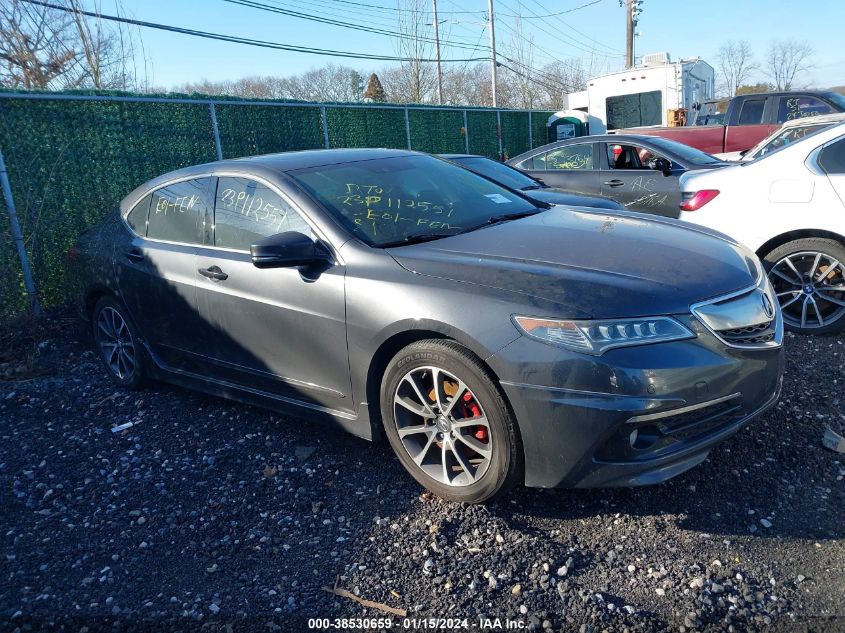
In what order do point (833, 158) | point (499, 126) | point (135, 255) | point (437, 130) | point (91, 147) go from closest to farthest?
point (135, 255), point (833, 158), point (91, 147), point (437, 130), point (499, 126)

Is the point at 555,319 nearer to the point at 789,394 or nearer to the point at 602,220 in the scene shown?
the point at 602,220

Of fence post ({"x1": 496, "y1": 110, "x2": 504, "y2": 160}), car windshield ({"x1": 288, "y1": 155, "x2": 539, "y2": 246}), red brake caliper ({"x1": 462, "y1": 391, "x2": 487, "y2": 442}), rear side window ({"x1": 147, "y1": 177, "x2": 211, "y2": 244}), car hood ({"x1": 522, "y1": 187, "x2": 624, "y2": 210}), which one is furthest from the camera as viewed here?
fence post ({"x1": 496, "y1": 110, "x2": 504, "y2": 160})

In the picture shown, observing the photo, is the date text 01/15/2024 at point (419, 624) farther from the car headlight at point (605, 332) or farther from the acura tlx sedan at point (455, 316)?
the car headlight at point (605, 332)

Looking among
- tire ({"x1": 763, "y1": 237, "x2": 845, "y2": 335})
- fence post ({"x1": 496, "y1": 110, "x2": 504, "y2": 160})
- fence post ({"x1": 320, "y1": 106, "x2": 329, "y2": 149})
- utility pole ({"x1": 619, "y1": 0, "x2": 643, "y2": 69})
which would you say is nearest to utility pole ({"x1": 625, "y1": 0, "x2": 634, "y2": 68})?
utility pole ({"x1": 619, "y1": 0, "x2": 643, "y2": 69})

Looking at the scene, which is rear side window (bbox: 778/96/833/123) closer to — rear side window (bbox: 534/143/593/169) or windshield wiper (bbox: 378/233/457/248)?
rear side window (bbox: 534/143/593/169)

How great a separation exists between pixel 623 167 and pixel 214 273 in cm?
621

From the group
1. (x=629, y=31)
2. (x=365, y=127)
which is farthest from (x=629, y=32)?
(x=365, y=127)

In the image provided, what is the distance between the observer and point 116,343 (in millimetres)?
4996

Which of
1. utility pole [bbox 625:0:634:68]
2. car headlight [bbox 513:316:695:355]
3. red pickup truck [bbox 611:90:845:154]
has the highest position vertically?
utility pole [bbox 625:0:634:68]

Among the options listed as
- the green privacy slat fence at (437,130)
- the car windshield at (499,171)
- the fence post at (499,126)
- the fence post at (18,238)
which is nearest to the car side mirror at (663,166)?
the car windshield at (499,171)

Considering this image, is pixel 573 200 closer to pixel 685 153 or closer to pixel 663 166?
pixel 663 166

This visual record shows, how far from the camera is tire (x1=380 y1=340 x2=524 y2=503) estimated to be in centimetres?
286

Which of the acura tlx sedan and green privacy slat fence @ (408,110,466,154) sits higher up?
green privacy slat fence @ (408,110,466,154)

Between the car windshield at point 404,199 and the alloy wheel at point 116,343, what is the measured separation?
198cm
